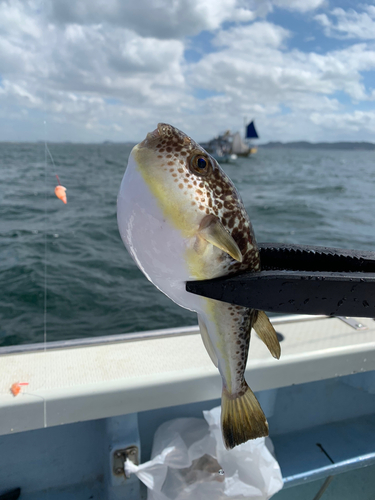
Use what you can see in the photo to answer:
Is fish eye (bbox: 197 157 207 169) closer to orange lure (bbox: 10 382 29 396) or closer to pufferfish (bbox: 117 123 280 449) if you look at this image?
pufferfish (bbox: 117 123 280 449)

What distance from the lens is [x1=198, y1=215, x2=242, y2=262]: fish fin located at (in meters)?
0.92

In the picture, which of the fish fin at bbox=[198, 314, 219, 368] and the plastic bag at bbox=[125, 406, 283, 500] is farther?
the plastic bag at bbox=[125, 406, 283, 500]

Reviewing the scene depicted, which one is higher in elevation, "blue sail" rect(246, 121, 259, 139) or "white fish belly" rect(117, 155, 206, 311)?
"blue sail" rect(246, 121, 259, 139)

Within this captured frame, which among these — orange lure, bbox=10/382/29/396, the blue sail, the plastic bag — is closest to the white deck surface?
orange lure, bbox=10/382/29/396

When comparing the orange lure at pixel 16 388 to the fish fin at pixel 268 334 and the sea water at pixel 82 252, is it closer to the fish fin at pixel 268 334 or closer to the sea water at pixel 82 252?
the fish fin at pixel 268 334

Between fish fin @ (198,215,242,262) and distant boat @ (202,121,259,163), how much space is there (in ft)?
183

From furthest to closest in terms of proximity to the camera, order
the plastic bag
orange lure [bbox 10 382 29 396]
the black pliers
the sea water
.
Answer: the sea water, the plastic bag, orange lure [bbox 10 382 29 396], the black pliers

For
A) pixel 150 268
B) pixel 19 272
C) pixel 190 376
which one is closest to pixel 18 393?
pixel 190 376

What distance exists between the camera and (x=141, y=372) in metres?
2.38

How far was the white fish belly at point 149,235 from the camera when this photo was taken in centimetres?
91

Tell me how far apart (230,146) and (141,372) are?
2669 inches

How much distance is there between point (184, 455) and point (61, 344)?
1.09m

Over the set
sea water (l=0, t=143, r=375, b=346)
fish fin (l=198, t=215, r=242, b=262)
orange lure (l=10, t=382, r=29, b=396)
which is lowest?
sea water (l=0, t=143, r=375, b=346)

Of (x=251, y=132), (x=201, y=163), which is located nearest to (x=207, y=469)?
(x=201, y=163)
